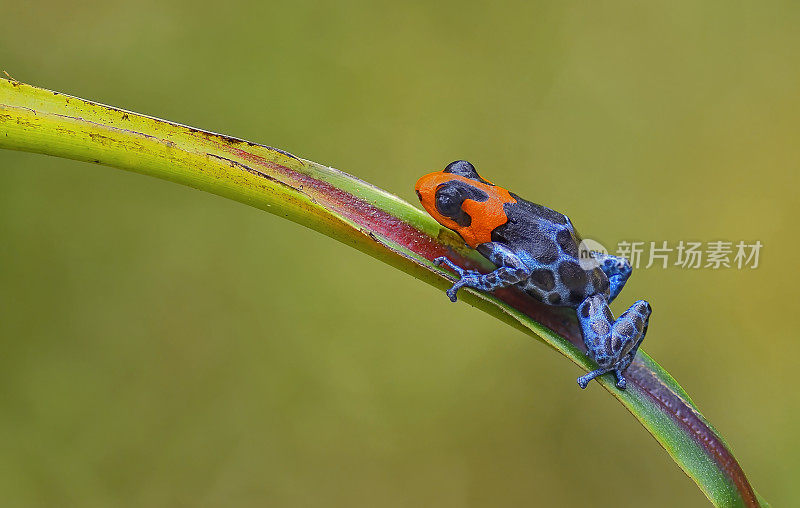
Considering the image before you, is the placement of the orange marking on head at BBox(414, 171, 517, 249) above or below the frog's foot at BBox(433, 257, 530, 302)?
above

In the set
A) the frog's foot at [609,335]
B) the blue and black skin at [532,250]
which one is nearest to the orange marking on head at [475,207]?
the blue and black skin at [532,250]

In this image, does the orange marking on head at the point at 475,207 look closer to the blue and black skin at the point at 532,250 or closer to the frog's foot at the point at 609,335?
the blue and black skin at the point at 532,250

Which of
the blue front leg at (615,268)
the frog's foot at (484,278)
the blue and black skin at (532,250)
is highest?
the blue front leg at (615,268)

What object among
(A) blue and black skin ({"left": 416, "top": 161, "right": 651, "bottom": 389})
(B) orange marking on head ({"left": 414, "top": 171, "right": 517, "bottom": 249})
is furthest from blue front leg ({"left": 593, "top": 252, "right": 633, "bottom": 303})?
(B) orange marking on head ({"left": 414, "top": 171, "right": 517, "bottom": 249})

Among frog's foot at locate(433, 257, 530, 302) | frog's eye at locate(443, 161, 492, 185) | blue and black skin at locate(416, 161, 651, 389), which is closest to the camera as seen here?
frog's foot at locate(433, 257, 530, 302)

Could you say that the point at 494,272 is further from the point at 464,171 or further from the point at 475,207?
the point at 464,171

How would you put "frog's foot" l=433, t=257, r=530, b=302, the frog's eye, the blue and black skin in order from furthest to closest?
the frog's eye, the blue and black skin, "frog's foot" l=433, t=257, r=530, b=302

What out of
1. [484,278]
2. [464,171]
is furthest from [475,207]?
[484,278]

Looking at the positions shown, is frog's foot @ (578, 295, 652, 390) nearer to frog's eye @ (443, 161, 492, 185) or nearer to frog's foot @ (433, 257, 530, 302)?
frog's foot @ (433, 257, 530, 302)
